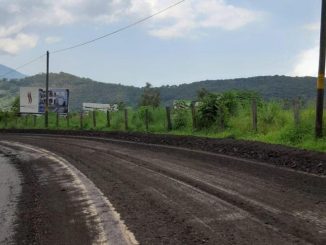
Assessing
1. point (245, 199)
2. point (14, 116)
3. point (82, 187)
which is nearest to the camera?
point (245, 199)

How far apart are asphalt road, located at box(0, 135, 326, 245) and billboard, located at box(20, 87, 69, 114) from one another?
68485 millimetres

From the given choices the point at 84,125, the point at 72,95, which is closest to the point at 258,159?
the point at 84,125

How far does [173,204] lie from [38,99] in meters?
78.4

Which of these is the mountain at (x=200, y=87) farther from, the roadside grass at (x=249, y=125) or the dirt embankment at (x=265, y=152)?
the dirt embankment at (x=265, y=152)

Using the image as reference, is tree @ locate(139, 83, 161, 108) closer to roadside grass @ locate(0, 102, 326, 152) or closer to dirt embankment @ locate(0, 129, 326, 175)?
roadside grass @ locate(0, 102, 326, 152)

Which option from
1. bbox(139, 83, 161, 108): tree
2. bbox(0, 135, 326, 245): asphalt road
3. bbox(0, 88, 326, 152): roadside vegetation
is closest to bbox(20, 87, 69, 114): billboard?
bbox(139, 83, 161, 108): tree

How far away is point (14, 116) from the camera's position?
7100 cm

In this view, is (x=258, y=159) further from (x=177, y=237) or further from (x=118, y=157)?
(x=177, y=237)

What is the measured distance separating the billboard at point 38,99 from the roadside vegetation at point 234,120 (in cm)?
4166

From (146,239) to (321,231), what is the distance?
2.28 meters

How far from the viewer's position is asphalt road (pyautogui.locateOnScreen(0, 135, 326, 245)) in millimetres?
6922

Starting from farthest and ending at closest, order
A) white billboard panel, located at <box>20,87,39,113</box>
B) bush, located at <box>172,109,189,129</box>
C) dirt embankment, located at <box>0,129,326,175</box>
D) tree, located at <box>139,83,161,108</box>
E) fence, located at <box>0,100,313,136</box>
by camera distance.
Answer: tree, located at <box>139,83,161,108</box> < white billboard panel, located at <box>20,87,39,113</box> < bush, located at <box>172,109,189,129</box> < fence, located at <box>0,100,313,136</box> < dirt embankment, located at <box>0,129,326,175</box>

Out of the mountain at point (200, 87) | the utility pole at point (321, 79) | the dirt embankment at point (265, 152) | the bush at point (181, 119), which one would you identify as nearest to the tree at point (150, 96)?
the mountain at point (200, 87)

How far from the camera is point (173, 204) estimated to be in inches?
349
